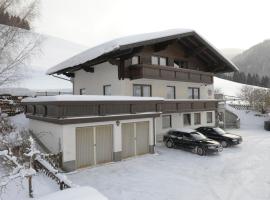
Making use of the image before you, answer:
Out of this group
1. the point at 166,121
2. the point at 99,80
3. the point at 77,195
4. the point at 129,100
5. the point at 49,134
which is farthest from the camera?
the point at 166,121

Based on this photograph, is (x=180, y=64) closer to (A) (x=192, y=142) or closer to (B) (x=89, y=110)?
(A) (x=192, y=142)

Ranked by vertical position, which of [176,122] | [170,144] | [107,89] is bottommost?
[170,144]

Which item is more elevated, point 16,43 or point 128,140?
point 16,43

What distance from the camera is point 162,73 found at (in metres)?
20.0

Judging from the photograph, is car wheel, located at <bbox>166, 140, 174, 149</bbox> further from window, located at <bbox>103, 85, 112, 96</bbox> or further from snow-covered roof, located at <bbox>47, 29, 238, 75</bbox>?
snow-covered roof, located at <bbox>47, 29, 238, 75</bbox>

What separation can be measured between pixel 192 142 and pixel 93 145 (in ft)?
24.6

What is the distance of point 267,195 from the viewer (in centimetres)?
1041

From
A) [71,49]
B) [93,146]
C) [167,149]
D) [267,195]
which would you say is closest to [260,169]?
[267,195]

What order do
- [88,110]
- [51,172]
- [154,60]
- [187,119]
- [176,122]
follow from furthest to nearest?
[187,119] → [176,122] → [154,60] → [88,110] → [51,172]

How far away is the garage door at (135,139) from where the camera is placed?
15.8 metres

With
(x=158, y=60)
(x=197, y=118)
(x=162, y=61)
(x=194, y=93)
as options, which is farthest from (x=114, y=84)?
(x=197, y=118)

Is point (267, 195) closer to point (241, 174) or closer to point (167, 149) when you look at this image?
point (241, 174)

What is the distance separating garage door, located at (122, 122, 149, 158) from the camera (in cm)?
1581

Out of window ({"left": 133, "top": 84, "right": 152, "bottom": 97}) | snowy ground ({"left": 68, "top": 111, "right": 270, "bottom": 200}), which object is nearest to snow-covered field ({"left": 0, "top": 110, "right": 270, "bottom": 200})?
snowy ground ({"left": 68, "top": 111, "right": 270, "bottom": 200})
